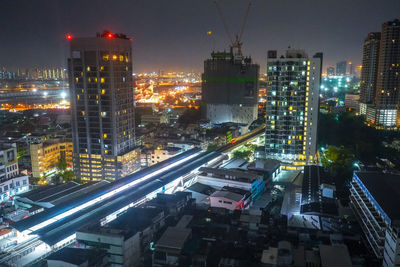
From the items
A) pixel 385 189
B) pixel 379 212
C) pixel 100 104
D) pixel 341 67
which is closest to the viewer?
pixel 379 212

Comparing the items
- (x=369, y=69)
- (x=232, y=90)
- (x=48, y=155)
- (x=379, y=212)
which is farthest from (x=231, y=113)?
(x=379, y=212)

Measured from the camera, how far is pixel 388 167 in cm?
2128

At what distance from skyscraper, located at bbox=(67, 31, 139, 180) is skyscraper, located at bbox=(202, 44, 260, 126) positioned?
58.2ft

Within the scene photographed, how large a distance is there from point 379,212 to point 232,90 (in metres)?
→ 27.9

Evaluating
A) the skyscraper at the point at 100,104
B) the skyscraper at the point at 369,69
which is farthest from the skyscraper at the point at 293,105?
the skyscraper at the point at 369,69

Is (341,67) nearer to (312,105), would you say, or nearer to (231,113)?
(231,113)

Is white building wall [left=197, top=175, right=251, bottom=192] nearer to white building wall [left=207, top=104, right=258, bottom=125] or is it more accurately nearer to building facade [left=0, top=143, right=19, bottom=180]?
building facade [left=0, top=143, right=19, bottom=180]

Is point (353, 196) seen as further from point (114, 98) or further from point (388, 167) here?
point (114, 98)

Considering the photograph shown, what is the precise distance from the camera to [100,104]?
21.0 meters

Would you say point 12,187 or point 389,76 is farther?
point 389,76

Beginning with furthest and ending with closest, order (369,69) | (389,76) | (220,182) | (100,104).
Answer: (369,69) < (389,76) < (100,104) < (220,182)

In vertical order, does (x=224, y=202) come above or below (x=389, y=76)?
below

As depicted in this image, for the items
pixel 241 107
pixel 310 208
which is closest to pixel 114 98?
pixel 310 208

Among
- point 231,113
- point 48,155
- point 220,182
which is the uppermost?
point 231,113
